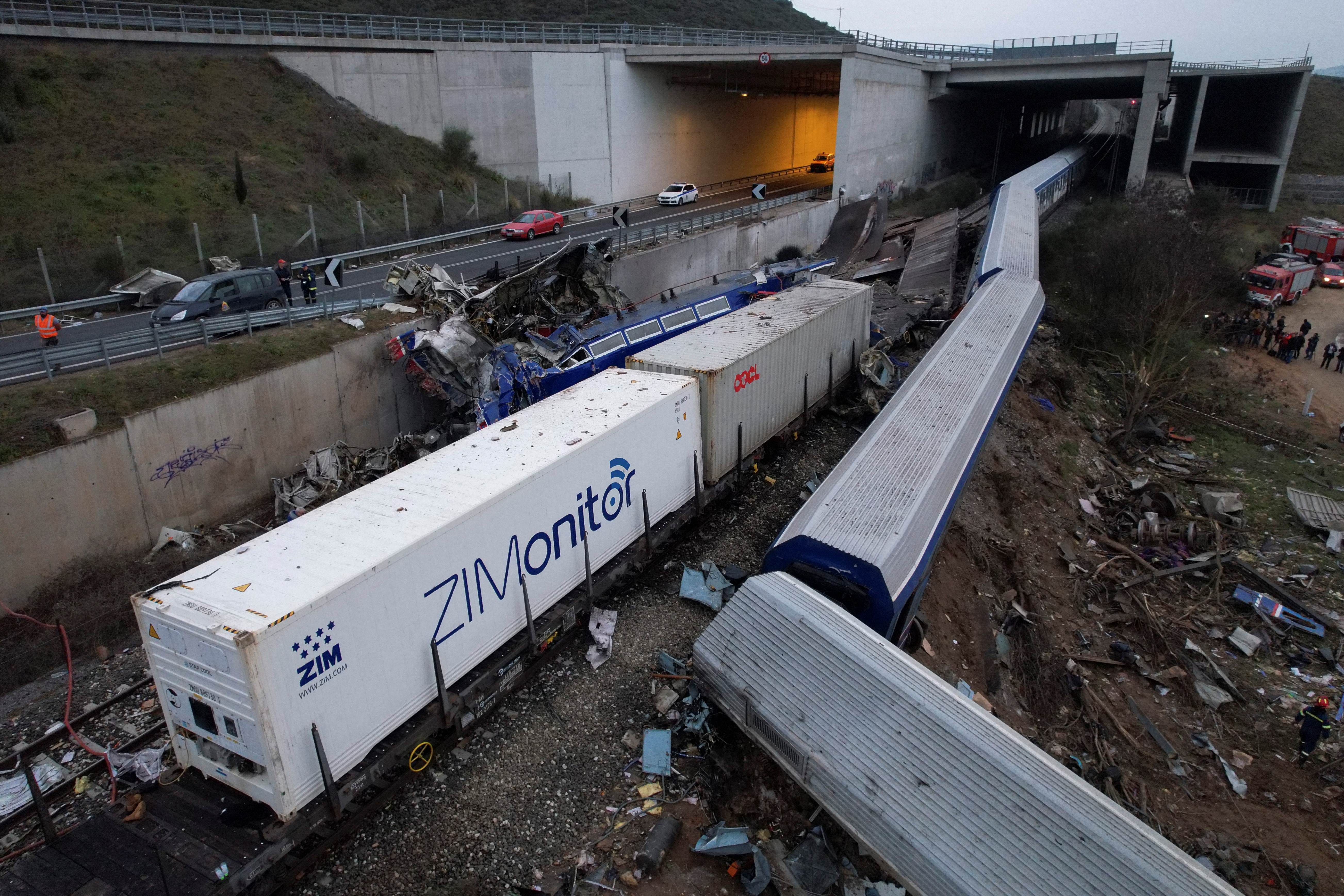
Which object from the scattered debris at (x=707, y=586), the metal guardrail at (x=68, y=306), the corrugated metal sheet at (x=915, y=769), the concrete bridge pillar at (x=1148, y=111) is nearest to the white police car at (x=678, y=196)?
the concrete bridge pillar at (x=1148, y=111)

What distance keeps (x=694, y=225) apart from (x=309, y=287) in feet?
54.9

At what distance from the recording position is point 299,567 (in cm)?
702

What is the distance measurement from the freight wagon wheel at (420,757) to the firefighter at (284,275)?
1486 cm

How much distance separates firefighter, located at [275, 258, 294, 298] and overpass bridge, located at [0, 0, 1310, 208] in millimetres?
17898

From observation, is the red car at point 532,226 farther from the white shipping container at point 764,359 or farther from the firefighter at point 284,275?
the white shipping container at point 764,359

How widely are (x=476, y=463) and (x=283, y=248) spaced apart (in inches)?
821

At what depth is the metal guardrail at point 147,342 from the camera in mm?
13406

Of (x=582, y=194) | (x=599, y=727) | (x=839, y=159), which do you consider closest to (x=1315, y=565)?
(x=599, y=727)

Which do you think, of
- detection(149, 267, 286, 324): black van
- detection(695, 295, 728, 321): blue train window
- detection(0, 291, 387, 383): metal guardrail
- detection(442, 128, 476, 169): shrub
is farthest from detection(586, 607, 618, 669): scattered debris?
detection(442, 128, 476, 169): shrub

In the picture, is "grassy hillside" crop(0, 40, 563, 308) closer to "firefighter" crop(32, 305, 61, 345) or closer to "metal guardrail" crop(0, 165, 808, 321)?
"metal guardrail" crop(0, 165, 808, 321)

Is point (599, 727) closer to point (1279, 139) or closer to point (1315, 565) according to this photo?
point (1315, 565)

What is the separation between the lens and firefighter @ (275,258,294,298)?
19.5m

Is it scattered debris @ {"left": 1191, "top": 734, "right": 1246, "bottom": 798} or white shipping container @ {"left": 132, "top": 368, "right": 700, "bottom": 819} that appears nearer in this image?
white shipping container @ {"left": 132, "top": 368, "right": 700, "bottom": 819}

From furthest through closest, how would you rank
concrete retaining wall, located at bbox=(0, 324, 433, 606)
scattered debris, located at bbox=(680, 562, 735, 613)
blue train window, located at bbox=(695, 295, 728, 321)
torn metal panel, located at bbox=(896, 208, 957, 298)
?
torn metal panel, located at bbox=(896, 208, 957, 298) → blue train window, located at bbox=(695, 295, 728, 321) → concrete retaining wall, located at bbox=(0, 324, 433, 606) → scattered debris, located at bbox=(680, 562, 735, 613)
